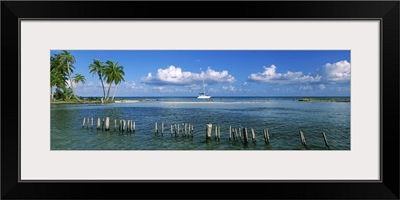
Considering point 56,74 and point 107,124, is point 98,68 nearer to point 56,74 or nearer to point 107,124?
point 56,74

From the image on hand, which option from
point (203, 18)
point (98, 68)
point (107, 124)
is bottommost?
point (107, 124)

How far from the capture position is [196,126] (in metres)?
4.93

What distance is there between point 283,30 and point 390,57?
4.10 feet

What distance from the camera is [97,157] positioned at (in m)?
3.11

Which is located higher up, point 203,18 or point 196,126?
point 203,18

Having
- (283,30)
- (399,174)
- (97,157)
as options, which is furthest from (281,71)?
(97,157)

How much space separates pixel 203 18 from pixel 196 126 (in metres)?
2.35

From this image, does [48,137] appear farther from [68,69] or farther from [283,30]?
[283,30]

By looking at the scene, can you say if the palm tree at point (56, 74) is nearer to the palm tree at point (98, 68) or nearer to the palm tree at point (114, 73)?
the palm tree at point (98, 68)

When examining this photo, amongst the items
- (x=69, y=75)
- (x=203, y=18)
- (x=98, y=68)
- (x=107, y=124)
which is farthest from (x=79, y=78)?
(x=203, y=18)

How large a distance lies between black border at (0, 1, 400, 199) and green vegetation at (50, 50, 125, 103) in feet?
1.49

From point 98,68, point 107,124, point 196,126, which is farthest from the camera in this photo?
point 107,124

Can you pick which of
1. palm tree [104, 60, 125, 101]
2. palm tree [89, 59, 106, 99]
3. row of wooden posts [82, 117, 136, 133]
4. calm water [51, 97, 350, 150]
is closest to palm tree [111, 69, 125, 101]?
palm tree [104, 60, 125, 101]

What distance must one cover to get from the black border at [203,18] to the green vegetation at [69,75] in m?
0.46
